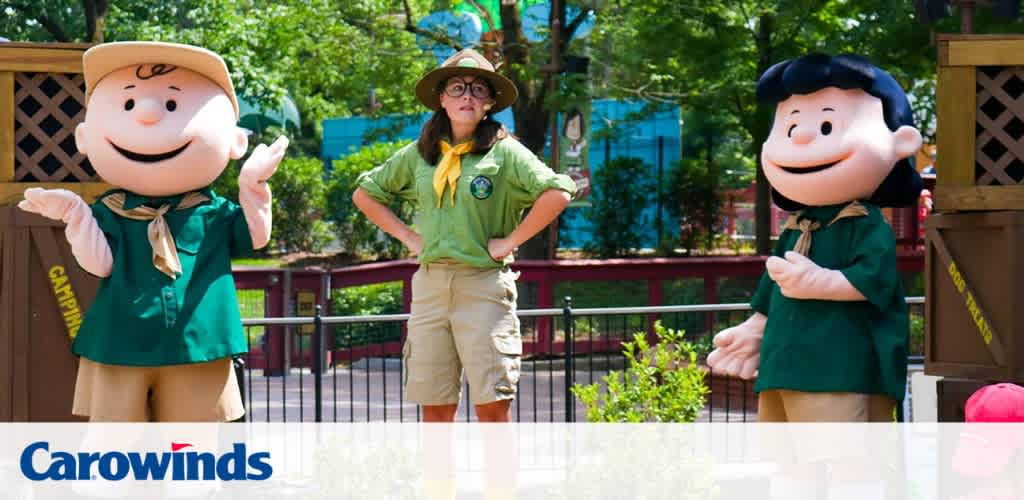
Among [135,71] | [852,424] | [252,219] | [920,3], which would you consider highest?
[920,3]

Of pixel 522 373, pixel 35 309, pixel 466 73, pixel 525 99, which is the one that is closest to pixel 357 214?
pixel 525 99

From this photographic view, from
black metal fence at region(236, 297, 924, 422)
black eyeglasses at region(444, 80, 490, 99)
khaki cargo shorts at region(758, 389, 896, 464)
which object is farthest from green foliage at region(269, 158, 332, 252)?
khaki cargo shorts at region(758, 389, 896, 464)

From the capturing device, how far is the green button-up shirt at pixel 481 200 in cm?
646

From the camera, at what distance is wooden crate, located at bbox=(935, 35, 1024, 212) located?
21.1 ft

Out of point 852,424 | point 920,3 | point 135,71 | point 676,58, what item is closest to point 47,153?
point 135,71

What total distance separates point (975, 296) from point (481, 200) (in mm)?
2174

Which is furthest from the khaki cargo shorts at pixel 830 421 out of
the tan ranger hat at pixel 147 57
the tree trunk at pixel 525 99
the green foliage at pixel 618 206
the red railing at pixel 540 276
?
the green foliage at pixel 618 206

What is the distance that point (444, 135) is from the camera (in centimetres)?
674

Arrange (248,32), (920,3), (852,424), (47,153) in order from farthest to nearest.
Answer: (248,32) < (920,3) < (47,153) < (852,424)

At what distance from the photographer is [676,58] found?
698 inches

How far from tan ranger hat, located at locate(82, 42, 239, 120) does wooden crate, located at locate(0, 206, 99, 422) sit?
98cm

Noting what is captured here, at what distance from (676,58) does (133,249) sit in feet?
40.0

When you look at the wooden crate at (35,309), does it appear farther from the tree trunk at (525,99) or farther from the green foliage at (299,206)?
the green foliage at (299,206)

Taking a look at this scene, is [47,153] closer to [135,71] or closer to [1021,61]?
[135,71]
